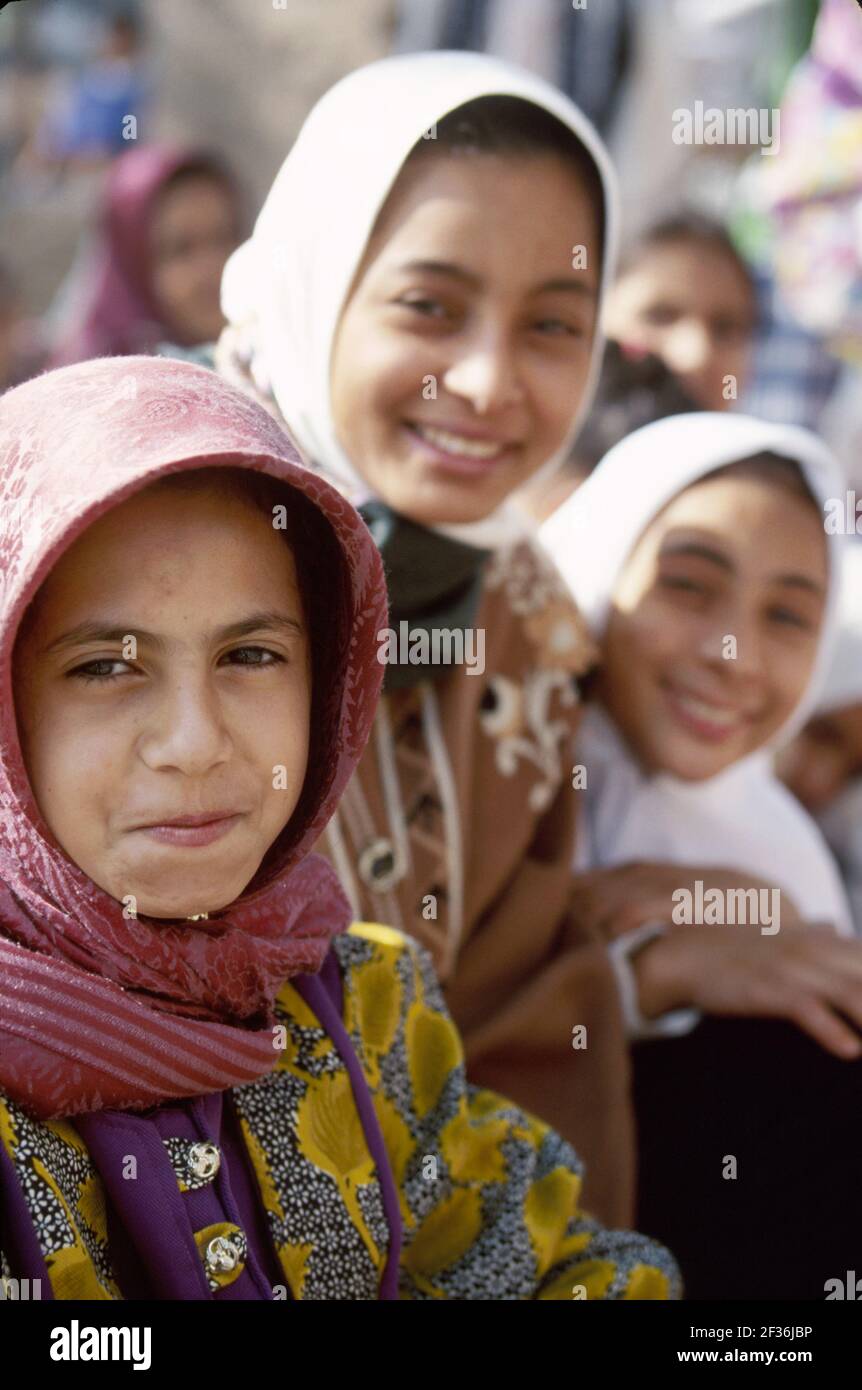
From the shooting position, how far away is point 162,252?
420cm

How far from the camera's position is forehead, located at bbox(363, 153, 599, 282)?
5.32 feet

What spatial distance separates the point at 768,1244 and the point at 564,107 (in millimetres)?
1243

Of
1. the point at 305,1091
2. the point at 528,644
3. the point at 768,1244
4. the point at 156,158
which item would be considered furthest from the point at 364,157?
the point at 156,158

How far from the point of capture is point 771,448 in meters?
2.01

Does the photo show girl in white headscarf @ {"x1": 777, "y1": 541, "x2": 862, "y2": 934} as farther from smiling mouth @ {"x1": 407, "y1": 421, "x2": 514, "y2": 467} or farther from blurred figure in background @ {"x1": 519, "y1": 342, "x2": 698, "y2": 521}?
smiling mouth @ {"x1": 407, "y1": 421, "x2": 514, "y2": 467}

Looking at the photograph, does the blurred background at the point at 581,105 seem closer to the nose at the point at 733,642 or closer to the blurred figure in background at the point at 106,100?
the blurred figure in background at the point at 106,100

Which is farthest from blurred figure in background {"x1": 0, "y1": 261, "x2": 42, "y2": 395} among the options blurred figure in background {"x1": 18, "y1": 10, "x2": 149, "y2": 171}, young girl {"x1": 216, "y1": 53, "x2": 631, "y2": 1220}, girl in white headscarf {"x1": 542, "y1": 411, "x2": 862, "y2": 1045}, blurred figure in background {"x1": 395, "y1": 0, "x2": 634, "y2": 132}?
young girl {"x1": 216, "y1": 53, "x2": 631, "y2": 1220}

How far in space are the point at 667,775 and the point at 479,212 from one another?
2.64 feet

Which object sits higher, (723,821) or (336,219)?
(336,219)

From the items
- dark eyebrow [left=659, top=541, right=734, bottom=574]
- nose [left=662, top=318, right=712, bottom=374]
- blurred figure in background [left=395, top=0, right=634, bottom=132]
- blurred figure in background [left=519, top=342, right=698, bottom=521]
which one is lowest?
dark eyebrow [left=659, top=541, right=734, bottom=574]

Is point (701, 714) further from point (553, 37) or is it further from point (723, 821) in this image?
point (553, 37)

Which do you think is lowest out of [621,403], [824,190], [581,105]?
[621,403]

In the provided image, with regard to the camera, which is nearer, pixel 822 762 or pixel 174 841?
pixel 174 841

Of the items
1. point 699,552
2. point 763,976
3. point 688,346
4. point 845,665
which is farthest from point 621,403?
point 763,976
